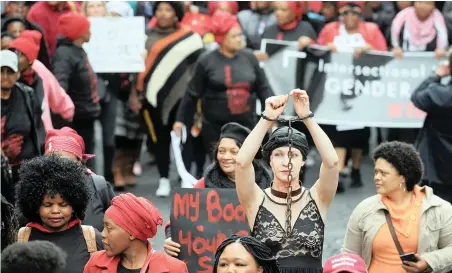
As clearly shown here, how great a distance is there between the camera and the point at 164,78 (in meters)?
14.1

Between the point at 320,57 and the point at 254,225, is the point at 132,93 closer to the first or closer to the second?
the point at 320,57

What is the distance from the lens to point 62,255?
5.85 m

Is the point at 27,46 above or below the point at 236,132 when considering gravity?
above

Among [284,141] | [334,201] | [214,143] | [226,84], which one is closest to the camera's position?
[284,141]

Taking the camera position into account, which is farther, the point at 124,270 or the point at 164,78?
the point at 164,78

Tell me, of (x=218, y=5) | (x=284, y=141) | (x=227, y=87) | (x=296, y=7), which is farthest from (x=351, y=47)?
(x=284, y=141)

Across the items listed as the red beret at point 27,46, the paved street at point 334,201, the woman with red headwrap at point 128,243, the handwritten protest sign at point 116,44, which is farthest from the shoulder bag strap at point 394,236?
the handwritten protest sign at point 116,44

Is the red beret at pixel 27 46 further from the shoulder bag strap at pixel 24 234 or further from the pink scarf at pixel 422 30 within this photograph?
the pink scarf at pixel 422 30

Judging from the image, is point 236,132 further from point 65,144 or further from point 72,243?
point 72,243

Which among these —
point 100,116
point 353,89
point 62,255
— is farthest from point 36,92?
point 62,255

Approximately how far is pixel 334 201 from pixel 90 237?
21.7ft

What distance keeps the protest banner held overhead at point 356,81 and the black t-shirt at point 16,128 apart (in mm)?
4698

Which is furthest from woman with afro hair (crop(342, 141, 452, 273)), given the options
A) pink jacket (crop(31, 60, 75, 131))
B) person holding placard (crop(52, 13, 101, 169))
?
person holding placard (crop(52, 13, 101, 169))

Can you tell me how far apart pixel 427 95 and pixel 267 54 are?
413cm
